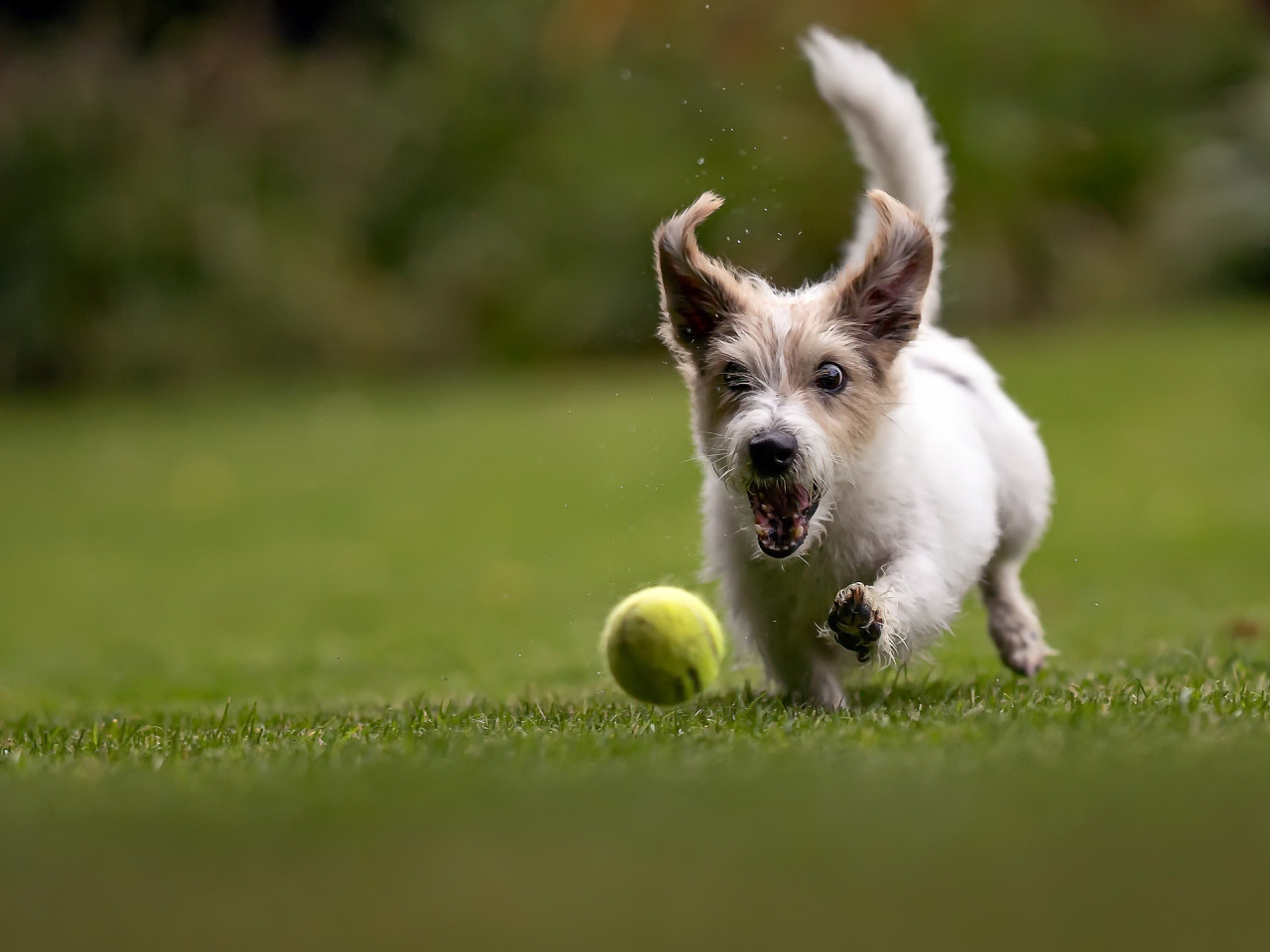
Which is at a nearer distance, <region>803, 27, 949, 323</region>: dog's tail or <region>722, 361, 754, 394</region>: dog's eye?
<region>722, 361, 754, 394</region>: dog's eye

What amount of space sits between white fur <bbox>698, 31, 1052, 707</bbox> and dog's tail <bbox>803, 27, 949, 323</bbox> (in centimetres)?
55

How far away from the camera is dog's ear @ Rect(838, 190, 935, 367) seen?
4293mm

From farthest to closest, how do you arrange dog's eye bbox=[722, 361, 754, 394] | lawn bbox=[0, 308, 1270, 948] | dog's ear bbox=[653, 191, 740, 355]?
1. dog's ear bbox=[653, 191, 740, 355]
2. dog's eye bbox=[722, 361, 754, 394]
3. lawn bbox=[0, 308, 1270, 948]

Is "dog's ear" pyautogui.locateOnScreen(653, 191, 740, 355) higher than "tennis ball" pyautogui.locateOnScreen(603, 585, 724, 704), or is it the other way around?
"dog's ear" pyautogui.locateOnScreen(653, 191, 740, 355)

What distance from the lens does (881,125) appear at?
5.33 meters

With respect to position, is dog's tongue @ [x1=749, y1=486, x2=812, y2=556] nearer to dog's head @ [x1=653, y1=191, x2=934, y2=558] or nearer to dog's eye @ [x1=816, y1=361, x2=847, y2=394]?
dog's head @ [x1=653, y1=191, x2=934, y2=558]

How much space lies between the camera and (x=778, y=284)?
16.1 feet

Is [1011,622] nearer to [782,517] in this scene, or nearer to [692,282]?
[782,517]

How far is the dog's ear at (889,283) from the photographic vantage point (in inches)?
169

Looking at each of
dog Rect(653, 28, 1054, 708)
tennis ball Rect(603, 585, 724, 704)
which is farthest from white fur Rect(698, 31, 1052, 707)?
tennis ball Rect(603, 585, 724, 704)

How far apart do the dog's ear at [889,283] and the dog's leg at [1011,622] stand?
3.51ft

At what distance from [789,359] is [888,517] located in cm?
50

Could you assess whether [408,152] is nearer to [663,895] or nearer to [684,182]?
[684,182]

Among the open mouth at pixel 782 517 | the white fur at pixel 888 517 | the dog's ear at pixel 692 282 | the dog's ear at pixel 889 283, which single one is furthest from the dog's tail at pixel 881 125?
the open mouth at pixel 782 517
